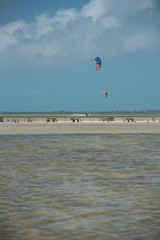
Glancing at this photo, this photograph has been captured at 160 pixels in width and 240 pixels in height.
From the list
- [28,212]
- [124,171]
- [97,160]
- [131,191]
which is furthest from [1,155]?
[28,212]

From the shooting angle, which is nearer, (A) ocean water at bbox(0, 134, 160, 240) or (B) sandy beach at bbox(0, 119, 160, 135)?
(A) ocean water at bbox(0, 134, 160, 240)

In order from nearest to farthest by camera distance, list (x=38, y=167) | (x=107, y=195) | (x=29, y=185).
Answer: (x=107, y=195) → (x=29, y=185) → (x=38, y=167)

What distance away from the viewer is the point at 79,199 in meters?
9.76

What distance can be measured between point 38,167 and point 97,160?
3.24 metres

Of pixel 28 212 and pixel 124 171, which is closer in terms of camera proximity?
pixel 28 212

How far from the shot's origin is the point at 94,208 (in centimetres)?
882

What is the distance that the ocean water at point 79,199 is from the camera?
706 centimetres

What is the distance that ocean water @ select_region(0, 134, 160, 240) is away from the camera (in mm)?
7062

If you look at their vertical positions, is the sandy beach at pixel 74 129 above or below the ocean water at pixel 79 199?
above

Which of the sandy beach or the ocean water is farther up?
the sandy beach

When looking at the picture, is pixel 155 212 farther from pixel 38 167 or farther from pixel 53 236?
pixel 38 167

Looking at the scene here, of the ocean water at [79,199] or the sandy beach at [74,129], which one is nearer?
the ocean water at [79,199]

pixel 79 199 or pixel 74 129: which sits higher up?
pixel 74 129

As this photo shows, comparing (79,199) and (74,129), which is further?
(74,129)
